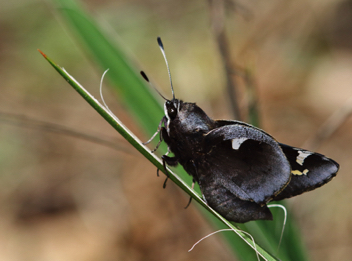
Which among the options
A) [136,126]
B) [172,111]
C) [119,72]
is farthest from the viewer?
[136,126]

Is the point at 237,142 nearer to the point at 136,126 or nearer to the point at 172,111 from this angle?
the point at 172,111

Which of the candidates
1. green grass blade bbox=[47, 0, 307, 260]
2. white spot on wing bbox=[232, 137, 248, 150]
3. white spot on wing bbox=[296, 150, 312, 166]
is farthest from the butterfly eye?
white spot on wing bbox=[296, 150, 312, 166]

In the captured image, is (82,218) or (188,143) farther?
(82,218)

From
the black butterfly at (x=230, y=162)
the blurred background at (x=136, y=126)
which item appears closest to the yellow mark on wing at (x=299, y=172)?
the black butterfly at (x=230, y=162)

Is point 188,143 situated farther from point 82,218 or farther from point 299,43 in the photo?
point 299,43

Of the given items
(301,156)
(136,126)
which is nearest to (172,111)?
(136,126)

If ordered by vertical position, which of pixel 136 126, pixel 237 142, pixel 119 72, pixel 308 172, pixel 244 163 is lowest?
pixel 308 172

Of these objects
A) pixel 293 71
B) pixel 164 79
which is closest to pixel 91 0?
pixel 164 79

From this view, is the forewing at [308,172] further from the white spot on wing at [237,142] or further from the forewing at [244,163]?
the white spot on wing at [237,142]
